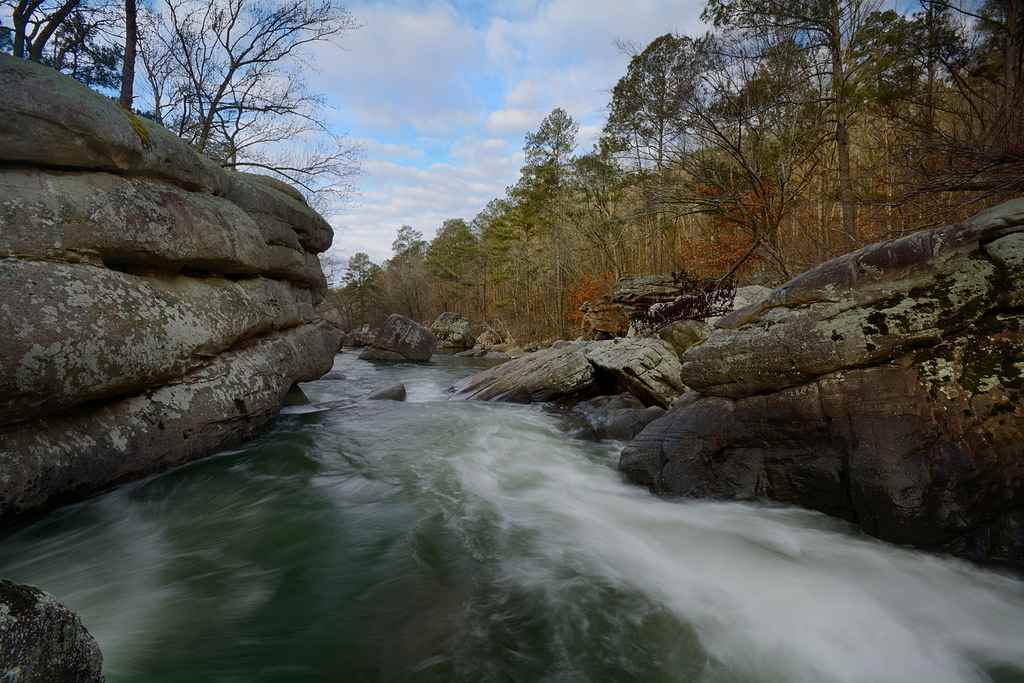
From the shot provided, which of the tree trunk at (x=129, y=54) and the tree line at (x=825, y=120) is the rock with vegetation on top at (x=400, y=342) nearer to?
Result: the tree line at (x=825, y=120)

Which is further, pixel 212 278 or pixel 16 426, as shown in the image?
pixel 212 278

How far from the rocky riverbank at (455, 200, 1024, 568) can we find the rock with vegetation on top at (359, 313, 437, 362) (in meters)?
19.2

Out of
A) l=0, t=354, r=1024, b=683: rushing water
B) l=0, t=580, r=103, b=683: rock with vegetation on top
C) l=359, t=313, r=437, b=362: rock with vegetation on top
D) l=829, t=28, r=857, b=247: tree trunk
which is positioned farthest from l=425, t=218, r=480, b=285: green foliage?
l=0, t=580, r=103, b=683: rock with vegetation on top

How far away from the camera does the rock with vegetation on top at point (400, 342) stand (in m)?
22.5

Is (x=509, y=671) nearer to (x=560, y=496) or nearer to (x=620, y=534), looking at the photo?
(x=620, y=534)

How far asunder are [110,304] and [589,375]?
7195 mm

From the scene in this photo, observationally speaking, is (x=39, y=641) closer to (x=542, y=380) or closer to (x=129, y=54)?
(x=542, y=380)

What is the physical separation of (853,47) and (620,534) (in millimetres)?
10046

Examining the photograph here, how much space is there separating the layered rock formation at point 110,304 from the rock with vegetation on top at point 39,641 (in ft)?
10.0

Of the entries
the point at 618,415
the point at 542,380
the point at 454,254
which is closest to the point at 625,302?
the point at 542,380

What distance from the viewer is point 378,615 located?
2.66m

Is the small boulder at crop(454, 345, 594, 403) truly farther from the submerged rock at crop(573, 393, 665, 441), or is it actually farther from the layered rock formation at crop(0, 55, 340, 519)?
the layered rock formation at crop(0, 55, 340, 519)

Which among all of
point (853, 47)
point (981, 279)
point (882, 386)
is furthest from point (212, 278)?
point (853, 47)

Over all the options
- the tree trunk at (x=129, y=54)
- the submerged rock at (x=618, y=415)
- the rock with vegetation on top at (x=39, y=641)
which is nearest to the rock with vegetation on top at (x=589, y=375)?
the submerged rock at (x=618, y=415)
